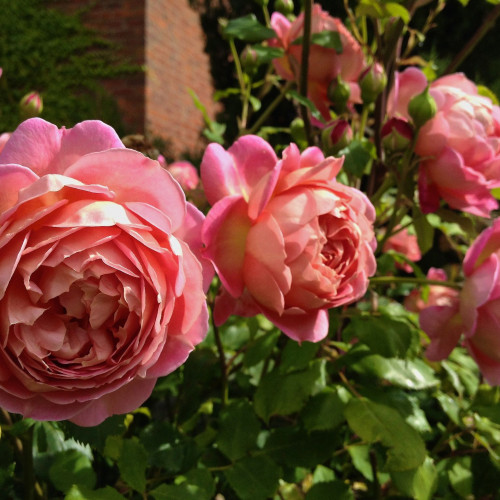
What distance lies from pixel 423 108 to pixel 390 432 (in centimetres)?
29

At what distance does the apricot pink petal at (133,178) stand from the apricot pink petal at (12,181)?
0.02 m

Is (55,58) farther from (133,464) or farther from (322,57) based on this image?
(133,464)

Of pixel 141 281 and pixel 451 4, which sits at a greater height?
pixel 141 281

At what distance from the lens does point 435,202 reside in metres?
0.49

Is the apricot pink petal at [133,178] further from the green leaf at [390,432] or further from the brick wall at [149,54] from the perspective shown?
the brick wall at [149,54]

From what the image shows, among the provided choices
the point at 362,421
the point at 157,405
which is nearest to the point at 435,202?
the point at 362,421

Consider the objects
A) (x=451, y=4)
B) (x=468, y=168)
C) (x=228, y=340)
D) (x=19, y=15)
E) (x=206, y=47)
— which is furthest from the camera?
(x=19, y=15)

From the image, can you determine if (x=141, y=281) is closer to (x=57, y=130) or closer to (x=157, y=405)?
(x=57, y=130)

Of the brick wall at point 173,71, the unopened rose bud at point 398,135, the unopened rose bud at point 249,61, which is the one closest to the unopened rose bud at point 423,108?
the unopened rose bud at point 398,135

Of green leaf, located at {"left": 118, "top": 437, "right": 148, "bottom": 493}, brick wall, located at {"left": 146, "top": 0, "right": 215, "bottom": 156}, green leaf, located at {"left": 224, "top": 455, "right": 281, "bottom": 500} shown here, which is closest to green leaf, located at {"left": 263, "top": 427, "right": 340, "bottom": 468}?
green leaf, located at {"left": 224, "top": 455, "right": 281, "bottom": 500}

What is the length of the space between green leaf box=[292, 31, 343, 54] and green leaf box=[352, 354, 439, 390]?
12.0 inches

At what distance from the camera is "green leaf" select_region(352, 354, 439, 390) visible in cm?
53

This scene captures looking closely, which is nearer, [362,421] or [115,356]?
[115,356]

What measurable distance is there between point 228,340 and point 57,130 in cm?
42
